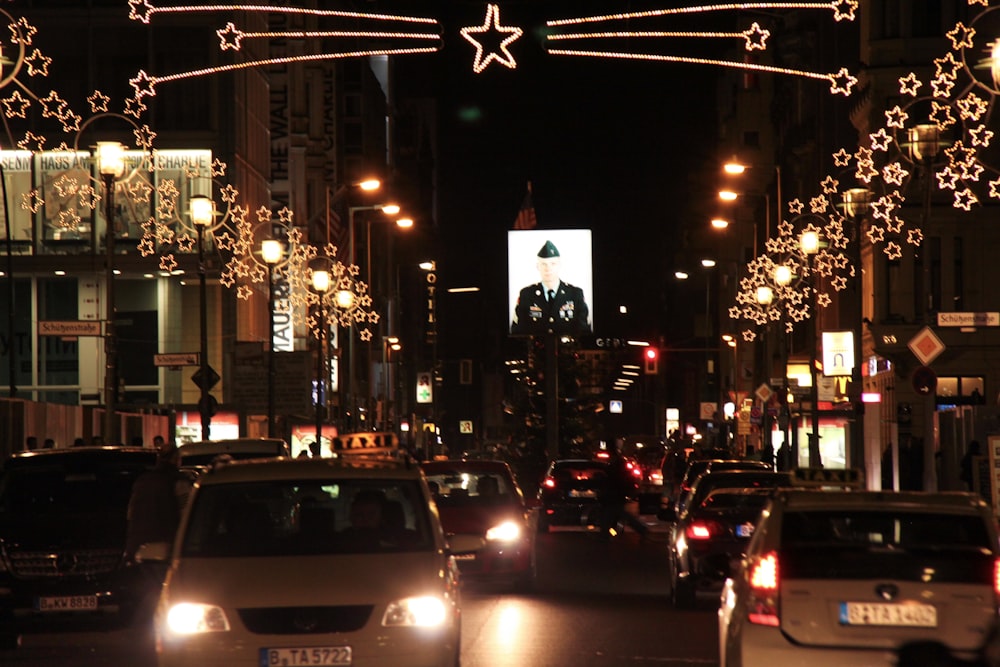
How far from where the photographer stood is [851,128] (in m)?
64.4

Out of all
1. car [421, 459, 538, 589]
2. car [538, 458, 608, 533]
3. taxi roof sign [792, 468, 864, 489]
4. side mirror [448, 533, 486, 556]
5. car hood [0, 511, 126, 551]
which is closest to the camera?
side mirror [448, 533, 486, 556]

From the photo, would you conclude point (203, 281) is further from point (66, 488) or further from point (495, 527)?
point (66, 488)

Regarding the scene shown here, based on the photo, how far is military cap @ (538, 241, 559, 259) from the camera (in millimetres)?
91375

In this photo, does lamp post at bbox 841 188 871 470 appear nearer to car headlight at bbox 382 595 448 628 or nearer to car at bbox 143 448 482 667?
car at bbox 143 448 482 667

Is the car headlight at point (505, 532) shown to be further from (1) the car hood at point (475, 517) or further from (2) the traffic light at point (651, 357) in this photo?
(2) the traffic light at point (651, 357)

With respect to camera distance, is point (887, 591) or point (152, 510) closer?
point (887, 591)

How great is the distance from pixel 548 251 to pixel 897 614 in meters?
81.9

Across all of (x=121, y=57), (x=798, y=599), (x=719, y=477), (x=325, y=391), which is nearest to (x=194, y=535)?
(x=798, y=599)

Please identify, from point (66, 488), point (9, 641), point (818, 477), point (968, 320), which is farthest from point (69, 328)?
point (818, 477)

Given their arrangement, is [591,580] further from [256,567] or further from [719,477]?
[256,567]

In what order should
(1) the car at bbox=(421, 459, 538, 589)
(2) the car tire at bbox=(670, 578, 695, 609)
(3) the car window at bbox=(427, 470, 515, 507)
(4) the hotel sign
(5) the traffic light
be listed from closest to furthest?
(2) the car tire at bbox=(670, 578, 695, 609) < (1) the car at bbox=(421, 459, 538, 589) < (3) the car window at bbox=(427, 470, 515, 507) < (4) the hotel sign < (5) the traffic light

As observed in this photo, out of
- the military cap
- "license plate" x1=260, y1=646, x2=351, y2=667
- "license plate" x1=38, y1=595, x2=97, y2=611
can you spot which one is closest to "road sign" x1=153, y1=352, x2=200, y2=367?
"license plate" x1=38, y1=595, x2=97, y2=611

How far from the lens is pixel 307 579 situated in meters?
10.6

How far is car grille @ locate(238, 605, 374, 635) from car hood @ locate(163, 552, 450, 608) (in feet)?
0.12
